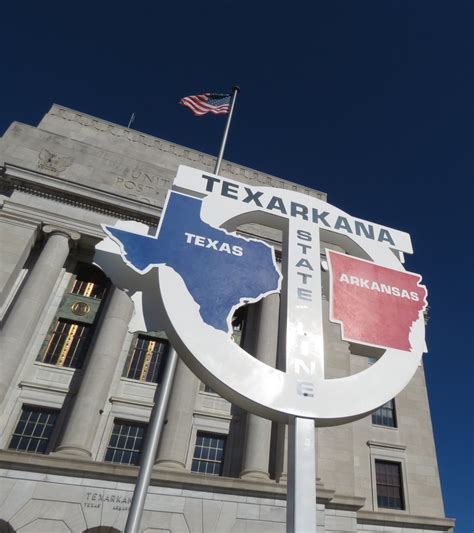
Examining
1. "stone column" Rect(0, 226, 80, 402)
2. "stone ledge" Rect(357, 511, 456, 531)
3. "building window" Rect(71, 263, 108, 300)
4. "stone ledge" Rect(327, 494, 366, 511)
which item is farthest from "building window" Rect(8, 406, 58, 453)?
"stone ledge" Rect(357, 511, 456, 531)

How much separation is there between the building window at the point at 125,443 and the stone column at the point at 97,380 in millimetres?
1335

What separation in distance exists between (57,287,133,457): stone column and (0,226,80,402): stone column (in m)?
3.05

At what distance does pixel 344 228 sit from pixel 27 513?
1554 cm

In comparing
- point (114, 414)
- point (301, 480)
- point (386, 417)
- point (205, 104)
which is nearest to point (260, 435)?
point (114, 414)

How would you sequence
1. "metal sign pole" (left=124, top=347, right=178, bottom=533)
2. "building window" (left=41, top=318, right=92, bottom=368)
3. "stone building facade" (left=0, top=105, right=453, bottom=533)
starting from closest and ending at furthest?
"metal sign pole" (left=124, top=347, right=178, bottom=533)
"stone building facade" (left=0, top=105, right=453, bottom=533)
"building window" (left=41, top=318, right=92, bottom=368)

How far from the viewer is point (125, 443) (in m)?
20.4

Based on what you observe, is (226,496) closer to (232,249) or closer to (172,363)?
(172,363)

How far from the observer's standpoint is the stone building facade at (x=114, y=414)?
16812mm

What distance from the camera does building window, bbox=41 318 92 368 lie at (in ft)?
71.2

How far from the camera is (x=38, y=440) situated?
19344mm

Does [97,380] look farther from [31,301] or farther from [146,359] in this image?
[31,301]

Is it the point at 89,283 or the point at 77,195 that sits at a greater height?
the point at 77,195

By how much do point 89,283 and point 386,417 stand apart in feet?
64.5

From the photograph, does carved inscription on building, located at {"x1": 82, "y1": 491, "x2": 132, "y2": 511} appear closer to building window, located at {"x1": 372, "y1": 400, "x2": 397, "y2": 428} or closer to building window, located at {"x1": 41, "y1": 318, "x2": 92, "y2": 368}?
building window, located at {"x1": 41, "y1": 318, "x2": 92, "y2": 368}
